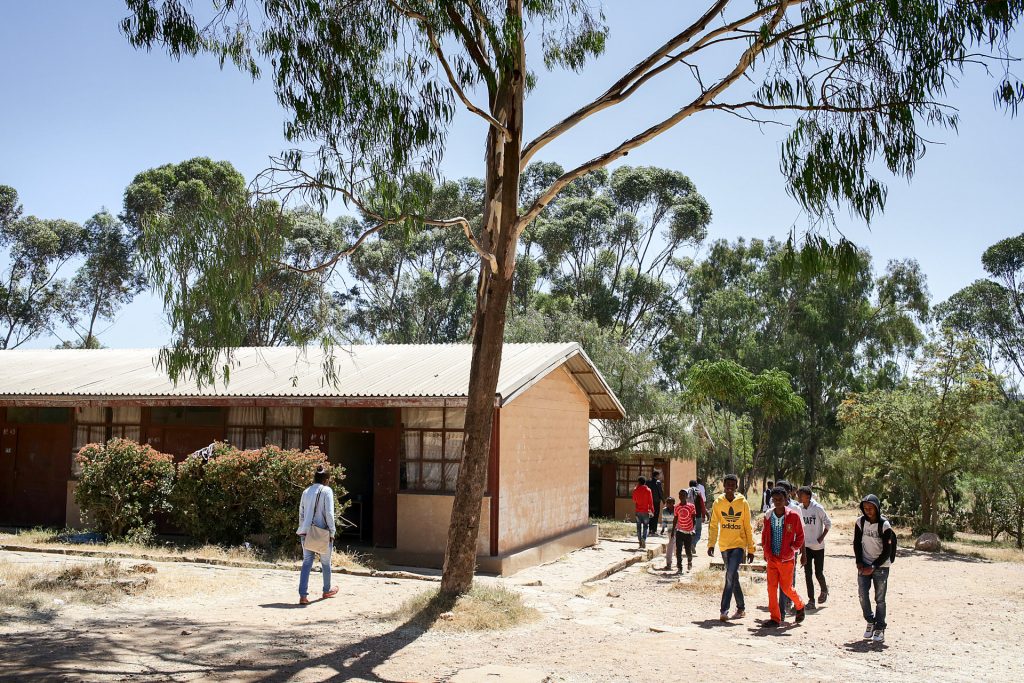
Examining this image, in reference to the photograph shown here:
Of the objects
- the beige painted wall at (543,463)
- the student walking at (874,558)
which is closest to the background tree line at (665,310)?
the beige painted wall at (543,463)

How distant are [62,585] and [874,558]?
30.3 ft

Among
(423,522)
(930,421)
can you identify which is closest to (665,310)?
(930,421)

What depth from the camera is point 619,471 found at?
28.6 metres

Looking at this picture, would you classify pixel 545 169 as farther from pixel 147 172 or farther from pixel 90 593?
pixel 90 593

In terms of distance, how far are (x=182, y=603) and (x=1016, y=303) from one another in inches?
1850

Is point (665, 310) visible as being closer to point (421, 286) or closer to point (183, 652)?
point (421, 286)

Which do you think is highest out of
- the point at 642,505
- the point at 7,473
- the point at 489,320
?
the point at 489,320

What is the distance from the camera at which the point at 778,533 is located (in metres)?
9.95

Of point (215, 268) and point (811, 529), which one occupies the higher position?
point (215, 268)

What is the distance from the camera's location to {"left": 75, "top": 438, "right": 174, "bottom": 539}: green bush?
14.9 meters

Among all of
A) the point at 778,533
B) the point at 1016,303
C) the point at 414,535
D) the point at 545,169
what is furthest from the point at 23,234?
the point at 1016,303

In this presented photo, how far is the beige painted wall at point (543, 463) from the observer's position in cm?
1480

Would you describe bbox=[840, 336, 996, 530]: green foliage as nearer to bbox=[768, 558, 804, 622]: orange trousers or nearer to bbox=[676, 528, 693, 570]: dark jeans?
bbox=[676, 528, 693, 570]: dark jeans

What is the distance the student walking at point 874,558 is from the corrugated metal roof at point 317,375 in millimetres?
5751
